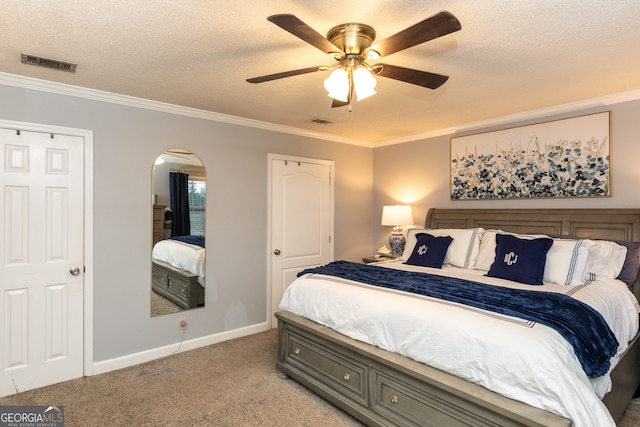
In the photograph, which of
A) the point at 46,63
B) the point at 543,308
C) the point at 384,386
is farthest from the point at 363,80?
the point at 46,63

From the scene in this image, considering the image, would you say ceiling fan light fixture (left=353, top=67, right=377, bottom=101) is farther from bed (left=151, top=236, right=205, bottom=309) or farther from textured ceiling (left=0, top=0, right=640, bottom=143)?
bed (left=151, top=236, right=205, bottom=309)

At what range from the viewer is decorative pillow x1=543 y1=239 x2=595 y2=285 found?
271 cm

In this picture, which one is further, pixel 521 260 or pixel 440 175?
pixel 440 175

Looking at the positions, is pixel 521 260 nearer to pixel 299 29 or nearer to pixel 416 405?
pixel 416 405

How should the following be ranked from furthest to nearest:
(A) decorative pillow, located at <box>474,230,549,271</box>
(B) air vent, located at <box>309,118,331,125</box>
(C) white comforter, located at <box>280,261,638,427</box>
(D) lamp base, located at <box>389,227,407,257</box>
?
(D) lamp base, located at <box>389,227,407,257</box>, (B) air vent, located at <box>309,118,331,125</box>, (A) decorative pillow, located at <box>474,230,549,271</box>, (C) white comforter, located at <box>280,261,638,427</box>

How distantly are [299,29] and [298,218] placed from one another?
3.02 m

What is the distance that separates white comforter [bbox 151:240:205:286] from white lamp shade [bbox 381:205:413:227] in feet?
7.66

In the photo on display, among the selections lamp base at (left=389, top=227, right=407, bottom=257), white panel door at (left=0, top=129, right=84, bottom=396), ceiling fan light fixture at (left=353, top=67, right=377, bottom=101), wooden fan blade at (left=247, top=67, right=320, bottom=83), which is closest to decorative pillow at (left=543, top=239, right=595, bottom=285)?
lamp base at (left=389, top=227, right=407, bottom=257)

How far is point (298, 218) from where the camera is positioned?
450 centimetres

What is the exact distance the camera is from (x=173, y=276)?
3.57 meters

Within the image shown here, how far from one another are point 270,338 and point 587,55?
3.72 metres

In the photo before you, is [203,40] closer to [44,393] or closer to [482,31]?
[482,31]

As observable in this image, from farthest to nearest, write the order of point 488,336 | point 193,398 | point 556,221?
point 556,221, point 193,398, point 488,336

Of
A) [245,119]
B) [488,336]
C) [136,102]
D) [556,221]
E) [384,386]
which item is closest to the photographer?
[488,336]
